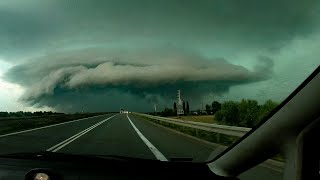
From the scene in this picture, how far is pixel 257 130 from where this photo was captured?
3.92 meters

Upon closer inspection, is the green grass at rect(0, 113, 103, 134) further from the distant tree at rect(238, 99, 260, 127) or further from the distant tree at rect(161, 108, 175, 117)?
the distant tree at rect(161, 108, 175, 117)

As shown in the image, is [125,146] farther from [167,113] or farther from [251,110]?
[167,113]

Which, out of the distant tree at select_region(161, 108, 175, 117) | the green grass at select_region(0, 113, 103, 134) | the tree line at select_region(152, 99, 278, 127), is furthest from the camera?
the distant tree at select_region(161, 108, 175, 117)

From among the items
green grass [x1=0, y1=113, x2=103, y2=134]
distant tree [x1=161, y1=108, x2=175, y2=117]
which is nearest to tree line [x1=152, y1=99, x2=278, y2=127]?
green grass [x1=0, y1=113, x2=103, y2=134]

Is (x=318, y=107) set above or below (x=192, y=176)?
above

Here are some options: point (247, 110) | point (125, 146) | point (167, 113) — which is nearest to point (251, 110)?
point (247, 110)

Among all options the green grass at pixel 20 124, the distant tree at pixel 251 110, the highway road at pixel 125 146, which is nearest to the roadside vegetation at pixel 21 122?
the green grass at pixel 20 124

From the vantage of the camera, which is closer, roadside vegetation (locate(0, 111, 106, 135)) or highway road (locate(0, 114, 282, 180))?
highway road (locate(0, 114, 282, 180))

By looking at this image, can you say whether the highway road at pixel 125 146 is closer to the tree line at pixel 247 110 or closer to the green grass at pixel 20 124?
the tree line at pixel 247 110

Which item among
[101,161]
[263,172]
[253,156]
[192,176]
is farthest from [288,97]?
[263,172]

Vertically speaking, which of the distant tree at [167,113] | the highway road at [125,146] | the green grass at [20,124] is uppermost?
the distant tree at [167,113]

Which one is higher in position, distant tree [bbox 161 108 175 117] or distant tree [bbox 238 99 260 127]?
distant tree [bbox 161 108 175 117]

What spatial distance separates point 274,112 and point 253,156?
1.88 ft

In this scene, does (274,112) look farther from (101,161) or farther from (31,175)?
(31,175)
